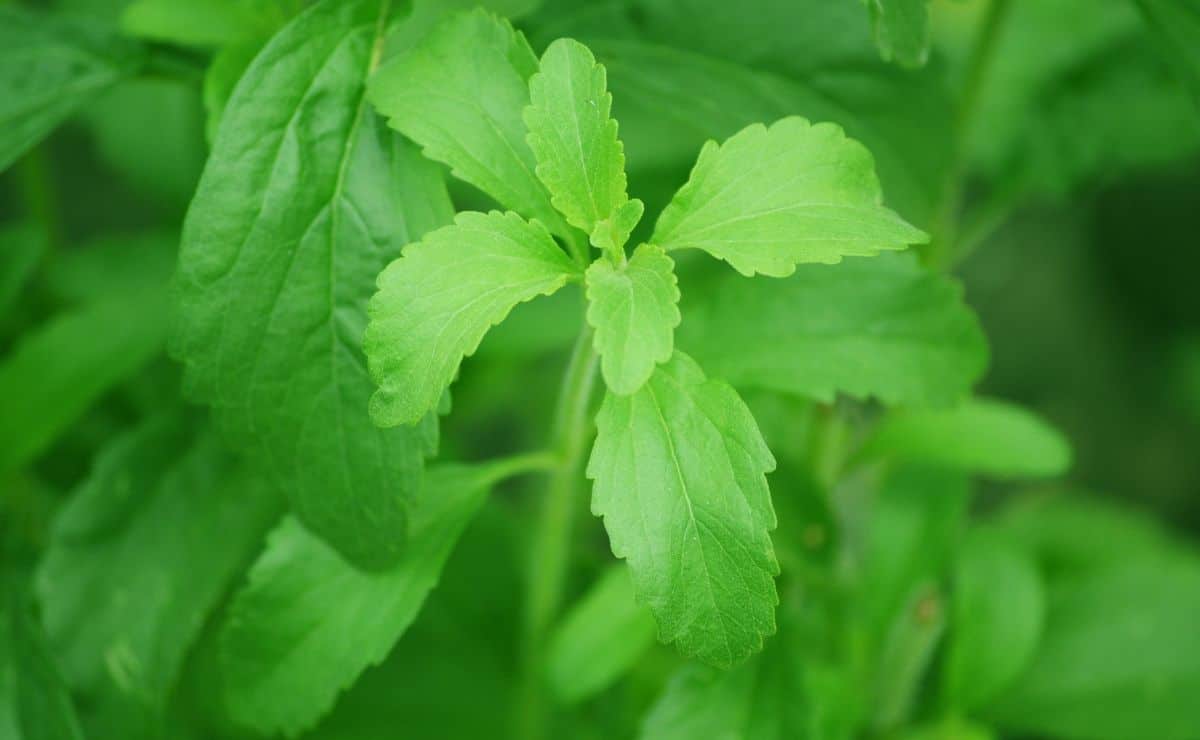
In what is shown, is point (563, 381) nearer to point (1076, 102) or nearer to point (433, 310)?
point (433, 310)

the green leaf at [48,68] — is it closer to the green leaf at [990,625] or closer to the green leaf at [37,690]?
the green leaf at [37,690]

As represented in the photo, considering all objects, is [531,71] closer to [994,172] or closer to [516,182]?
[516,182]

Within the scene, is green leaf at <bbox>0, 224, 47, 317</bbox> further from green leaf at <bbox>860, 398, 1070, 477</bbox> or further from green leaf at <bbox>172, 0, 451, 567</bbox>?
green leaf at <bbox>860, 398, 1070, 477</bbox>

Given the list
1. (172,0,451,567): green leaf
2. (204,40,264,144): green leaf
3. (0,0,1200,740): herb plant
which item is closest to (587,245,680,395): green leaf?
(0,0,1200,740): herb plant

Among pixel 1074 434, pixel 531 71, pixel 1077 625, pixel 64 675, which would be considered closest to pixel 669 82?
pixel 531 71

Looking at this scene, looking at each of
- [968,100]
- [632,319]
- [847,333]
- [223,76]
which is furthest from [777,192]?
[968,100]

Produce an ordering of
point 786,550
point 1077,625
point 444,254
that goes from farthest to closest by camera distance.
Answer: point 1077,625, point 786,550, point 444,254
